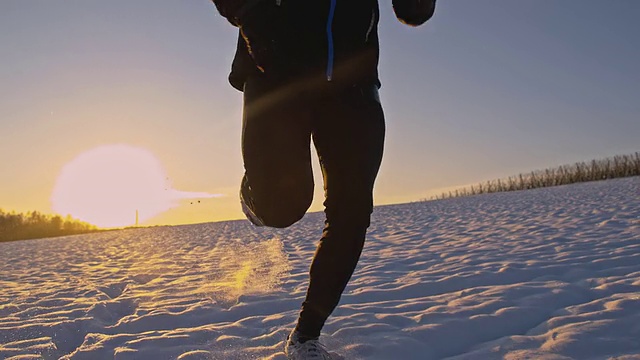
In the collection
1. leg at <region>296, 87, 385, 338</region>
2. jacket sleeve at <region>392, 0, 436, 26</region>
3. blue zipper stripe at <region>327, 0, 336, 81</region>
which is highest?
jacket sleeve at <region>392, 0, 436, 26</region>

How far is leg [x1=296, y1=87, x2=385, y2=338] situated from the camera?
1810 millimetres

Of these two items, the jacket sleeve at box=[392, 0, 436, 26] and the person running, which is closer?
the person running

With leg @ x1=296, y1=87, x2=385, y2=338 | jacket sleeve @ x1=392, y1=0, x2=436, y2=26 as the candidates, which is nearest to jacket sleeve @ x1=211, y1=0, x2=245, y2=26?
leg @ x1=296, y1=87, x2=385, y2=338

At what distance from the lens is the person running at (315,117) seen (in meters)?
A: 1.76

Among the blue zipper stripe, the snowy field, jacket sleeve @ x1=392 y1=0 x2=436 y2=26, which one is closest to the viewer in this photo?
the blue zipper stripe

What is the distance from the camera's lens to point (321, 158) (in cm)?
190

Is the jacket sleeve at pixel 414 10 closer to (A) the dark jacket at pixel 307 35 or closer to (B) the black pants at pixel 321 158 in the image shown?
(A) the dark jacket at pixel 307 35

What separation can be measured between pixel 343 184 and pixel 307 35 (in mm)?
552

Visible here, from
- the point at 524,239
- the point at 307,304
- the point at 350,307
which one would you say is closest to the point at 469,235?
the point at 524,239

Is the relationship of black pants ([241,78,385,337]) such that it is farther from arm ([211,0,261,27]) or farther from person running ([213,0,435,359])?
arm ([211,0,261,27])

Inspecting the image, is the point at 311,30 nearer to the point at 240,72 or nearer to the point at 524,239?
the point at 240,72

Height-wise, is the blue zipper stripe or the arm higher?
the arm

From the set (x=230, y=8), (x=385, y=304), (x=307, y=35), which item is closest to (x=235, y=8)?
(x=230, y=8)

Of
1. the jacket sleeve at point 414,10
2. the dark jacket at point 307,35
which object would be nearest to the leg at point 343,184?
the dark jacket at point 307,35
